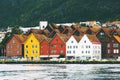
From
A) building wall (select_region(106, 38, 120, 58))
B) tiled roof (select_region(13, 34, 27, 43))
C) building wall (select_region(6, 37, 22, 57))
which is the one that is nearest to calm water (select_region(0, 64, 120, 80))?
building wall (select_region(106, 38, 120, 58))

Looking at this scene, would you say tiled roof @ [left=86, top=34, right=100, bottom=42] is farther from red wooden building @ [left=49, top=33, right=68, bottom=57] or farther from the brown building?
the brown building

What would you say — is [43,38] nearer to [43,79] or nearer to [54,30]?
[54,30]

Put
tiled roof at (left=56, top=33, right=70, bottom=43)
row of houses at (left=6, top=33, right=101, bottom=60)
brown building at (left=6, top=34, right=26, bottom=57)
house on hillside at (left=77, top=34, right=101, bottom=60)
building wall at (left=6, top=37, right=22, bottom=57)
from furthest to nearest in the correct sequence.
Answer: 1. building wall at (left=6, top=37, right=22, bottom=57)
2. brown building at (left=6, top=34, right=26, bottom=57)
3. tiled roof at (left=56, top=33, right=70, bottom=43)
4. row of houses at (left=6, top=33, right=101, bottom=60)
5. house on hillside at (left=77, top=34, right=101, bottom=60)

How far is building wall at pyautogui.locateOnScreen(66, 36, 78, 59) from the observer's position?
516ft

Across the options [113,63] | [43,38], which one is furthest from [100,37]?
[113,63]

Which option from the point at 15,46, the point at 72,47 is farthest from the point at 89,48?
the point at 15,46

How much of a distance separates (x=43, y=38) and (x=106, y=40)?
715 inches

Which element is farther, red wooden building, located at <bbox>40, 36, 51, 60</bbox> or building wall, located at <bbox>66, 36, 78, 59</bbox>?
red wooden building, located at <bbox>40, 36, 51, 60</bbox>

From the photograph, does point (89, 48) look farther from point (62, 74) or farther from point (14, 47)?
point (62, 74)

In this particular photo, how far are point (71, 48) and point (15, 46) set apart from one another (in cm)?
1688

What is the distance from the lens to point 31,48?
16550 cm

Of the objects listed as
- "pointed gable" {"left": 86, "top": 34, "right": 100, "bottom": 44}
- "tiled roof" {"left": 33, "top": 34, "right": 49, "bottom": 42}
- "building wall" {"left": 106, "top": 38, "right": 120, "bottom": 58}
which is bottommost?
"building wall" {"left": 106, "top": 38, "right": 120, "bottom": 58}

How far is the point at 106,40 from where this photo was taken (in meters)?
157

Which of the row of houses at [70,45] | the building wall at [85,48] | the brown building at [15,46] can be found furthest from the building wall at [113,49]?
the brown building at [15,46]
